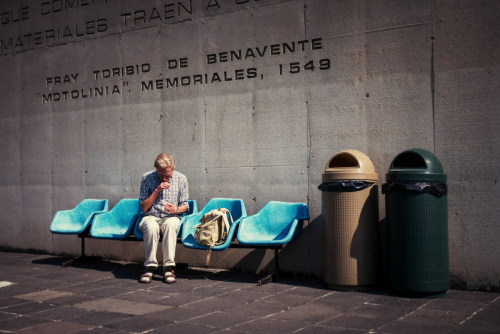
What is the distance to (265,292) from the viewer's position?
17.1 ft

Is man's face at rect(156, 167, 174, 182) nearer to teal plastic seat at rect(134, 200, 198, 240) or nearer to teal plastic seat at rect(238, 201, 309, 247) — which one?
teal plastic seat at rect(134, 200, 198, 240)

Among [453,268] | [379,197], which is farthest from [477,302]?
[379,197]

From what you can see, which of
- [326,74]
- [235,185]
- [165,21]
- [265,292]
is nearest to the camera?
[265,292]

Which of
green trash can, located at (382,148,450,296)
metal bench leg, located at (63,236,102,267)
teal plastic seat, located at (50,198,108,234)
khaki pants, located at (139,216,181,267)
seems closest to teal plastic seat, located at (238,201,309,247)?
khaki pants, located at (139,216,181,267)

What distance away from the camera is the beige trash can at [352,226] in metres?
5.18

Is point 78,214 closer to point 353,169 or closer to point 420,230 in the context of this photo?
point 353,169

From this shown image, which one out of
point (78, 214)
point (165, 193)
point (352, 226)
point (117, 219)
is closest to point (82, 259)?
point (78, 214)

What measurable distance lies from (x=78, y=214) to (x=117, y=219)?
83cm

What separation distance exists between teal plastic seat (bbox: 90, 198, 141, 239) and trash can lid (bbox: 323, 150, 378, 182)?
2.72m

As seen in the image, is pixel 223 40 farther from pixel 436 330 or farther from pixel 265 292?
pixel 436 330

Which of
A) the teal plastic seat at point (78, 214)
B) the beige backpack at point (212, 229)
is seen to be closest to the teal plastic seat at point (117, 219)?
the teal plastic seat at point (78, 214)

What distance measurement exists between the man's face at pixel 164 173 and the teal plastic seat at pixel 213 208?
554mm

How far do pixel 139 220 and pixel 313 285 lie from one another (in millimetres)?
2417

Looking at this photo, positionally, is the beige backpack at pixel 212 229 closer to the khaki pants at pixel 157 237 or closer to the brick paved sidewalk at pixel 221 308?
the khaki pants at pixel 157 237
